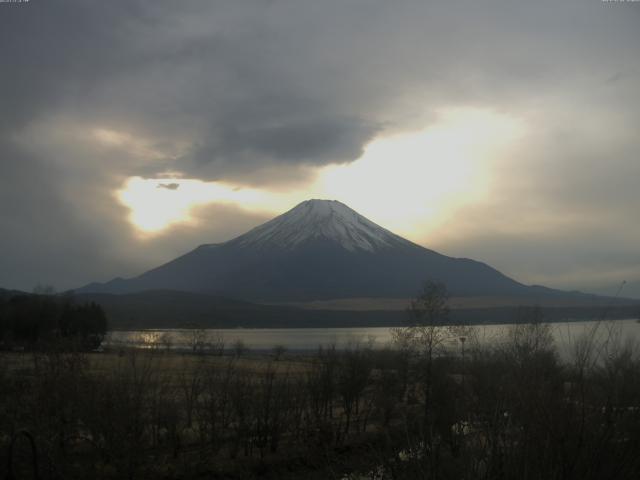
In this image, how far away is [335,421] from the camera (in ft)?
77.0

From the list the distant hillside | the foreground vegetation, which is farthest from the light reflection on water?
the distant hillside

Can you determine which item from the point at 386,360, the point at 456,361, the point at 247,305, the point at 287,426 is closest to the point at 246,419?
the point at 287,426

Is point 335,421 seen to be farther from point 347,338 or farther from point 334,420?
point 347,338

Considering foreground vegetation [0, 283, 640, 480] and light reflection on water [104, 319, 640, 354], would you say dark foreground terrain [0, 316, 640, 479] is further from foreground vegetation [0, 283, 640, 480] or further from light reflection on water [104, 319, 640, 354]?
light reflection on water [104, 319, 640, 354]

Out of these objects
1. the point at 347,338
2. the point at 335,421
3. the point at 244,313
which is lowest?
the point at 347,338

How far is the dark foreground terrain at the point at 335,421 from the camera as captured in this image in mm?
5059

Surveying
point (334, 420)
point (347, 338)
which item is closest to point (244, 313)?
point (347, 338)

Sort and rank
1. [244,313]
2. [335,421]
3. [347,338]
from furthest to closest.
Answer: [244,313] → [347,338] → [335,421]

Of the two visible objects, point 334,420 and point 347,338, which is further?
point 347,338

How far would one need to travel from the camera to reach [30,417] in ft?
38.8

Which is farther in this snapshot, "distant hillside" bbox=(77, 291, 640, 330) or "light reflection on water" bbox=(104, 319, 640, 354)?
"distant hillside" bbox=(77, 291, 640, 330)

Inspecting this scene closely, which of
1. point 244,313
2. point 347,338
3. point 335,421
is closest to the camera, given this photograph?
point 335,421

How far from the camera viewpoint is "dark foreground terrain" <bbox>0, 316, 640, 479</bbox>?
506 centimetres

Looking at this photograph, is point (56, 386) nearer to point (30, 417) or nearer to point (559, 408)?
point (30, 417)
